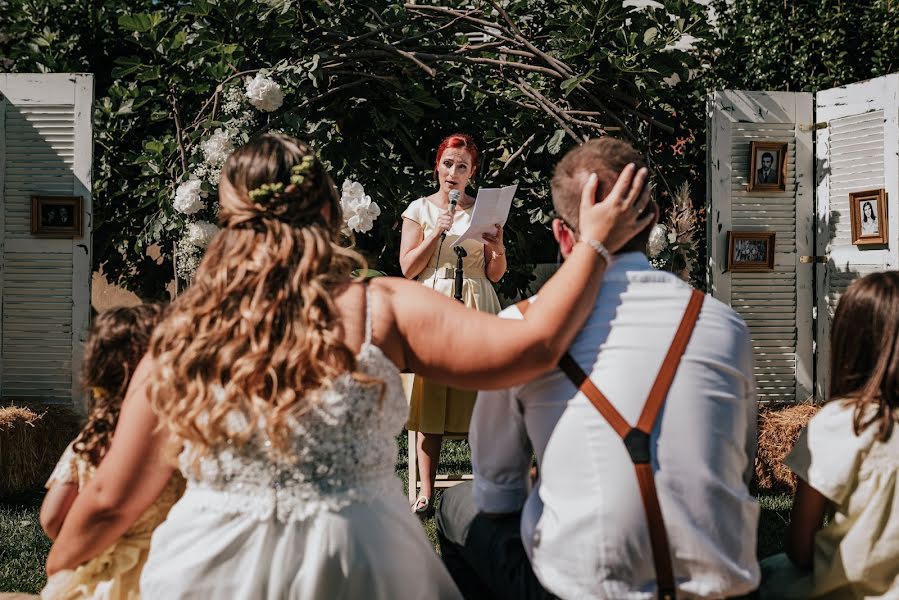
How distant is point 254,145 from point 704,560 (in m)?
1.16

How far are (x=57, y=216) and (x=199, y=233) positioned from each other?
1093mm

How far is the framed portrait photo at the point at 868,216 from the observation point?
5.22 metres

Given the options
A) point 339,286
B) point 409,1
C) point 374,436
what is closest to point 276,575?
point 374,436

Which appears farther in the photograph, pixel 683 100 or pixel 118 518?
pixel 683 100

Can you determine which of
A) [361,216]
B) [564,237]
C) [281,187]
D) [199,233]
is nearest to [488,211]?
[361,216]

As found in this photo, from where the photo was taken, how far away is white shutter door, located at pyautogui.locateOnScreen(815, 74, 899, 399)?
5211 mm

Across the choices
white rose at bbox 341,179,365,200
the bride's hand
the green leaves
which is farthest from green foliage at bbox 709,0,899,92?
the bride's hand

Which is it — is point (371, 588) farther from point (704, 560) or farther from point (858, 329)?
point (858, 329)

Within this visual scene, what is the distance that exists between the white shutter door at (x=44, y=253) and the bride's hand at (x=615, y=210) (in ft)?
14.2

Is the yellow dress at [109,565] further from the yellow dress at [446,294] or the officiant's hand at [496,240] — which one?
the officiant's hand at [496,240]

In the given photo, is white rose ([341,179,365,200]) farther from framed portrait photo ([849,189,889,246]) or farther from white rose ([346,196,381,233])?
framed portrait photo ([849,189,889,246])

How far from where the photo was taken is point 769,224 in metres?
5.60

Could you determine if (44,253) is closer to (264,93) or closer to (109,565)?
(264,93)

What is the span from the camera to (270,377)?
163 cm
